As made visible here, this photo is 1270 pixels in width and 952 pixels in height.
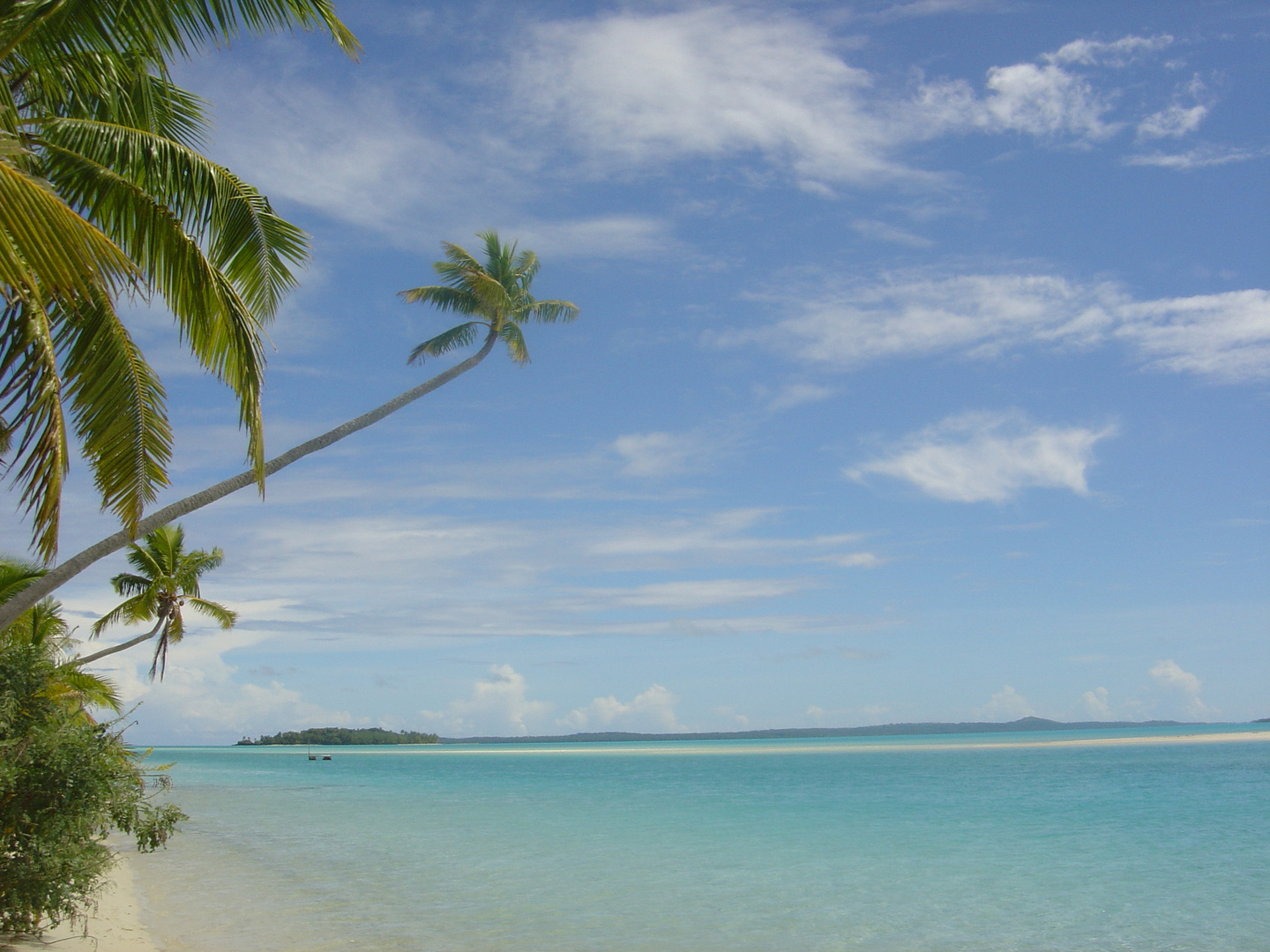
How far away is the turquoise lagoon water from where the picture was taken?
960 centimetres

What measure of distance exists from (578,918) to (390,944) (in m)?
2.47

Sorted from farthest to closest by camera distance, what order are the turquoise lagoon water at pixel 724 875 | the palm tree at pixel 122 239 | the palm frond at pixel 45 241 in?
the turquoise lagoon water at pixel 724 875, the palm tree at pixel 122 239, the palm frond at pixel 45 241

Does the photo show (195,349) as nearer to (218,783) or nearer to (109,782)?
(109,782)

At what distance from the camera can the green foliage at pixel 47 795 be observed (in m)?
6.14

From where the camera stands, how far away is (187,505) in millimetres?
7609

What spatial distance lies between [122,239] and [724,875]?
12.2m

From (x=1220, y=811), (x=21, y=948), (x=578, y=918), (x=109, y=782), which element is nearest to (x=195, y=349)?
(x=109, y=782)

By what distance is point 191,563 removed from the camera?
2306cm

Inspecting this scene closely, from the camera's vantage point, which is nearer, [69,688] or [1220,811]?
[69,688]

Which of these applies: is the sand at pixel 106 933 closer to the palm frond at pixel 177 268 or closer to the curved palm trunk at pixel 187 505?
the curved palm trunk at pixel 187 505

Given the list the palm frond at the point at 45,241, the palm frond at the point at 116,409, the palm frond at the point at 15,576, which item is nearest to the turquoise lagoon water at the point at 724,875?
the palm frond at the point at 15,576

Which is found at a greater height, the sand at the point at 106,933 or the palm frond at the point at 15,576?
the palm frond at the point at 15,576

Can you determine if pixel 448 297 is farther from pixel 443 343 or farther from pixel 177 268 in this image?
pixel 177 268

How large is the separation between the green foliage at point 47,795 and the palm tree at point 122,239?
6.73ft
